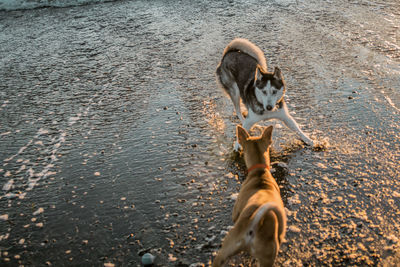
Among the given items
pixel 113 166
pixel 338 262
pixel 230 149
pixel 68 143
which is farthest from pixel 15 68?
pixel 338 262

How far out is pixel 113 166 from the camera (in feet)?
15.2

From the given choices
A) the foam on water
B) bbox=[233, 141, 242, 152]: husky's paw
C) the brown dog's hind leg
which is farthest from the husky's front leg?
the foam on water

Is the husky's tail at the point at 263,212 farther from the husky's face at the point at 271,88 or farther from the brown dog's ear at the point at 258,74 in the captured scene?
the brown dog's ear at the point at 258,74

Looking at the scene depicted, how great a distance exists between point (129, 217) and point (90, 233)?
0.44 meters

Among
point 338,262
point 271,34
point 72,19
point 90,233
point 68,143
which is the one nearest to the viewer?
point 338,262

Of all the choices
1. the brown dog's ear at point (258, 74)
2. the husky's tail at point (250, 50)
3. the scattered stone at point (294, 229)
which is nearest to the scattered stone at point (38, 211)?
the scattered stone at point (294, 229)

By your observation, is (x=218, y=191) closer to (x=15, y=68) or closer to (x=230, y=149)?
(x=230, y=149)

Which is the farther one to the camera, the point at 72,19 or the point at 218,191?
the point at 72,19

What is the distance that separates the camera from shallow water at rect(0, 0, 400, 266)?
338 centimetres

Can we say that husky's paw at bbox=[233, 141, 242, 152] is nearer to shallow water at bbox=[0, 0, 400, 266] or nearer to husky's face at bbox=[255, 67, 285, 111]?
shallow water at bbox=[0, 0, 400, 266]

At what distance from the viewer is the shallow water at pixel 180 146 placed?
3.38 metres

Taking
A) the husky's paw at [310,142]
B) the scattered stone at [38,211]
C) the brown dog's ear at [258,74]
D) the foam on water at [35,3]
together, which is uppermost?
the brown dog's ear at [258,74]

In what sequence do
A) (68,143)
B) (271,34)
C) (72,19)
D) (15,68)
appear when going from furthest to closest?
(72,19) → (271,34) → (15,68) → (68,143)

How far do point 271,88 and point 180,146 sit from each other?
1.58 meters
